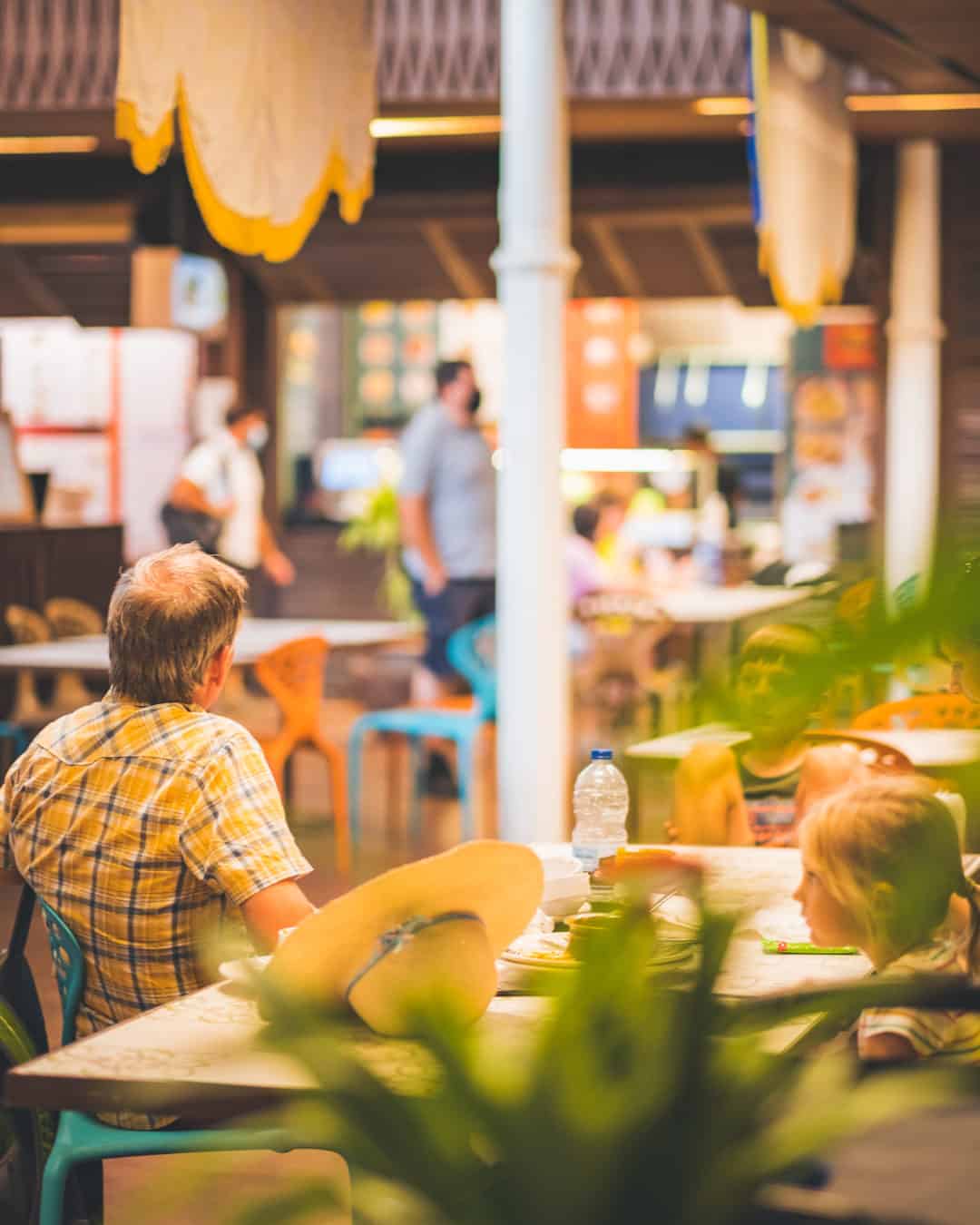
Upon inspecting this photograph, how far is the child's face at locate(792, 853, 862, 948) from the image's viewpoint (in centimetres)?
215

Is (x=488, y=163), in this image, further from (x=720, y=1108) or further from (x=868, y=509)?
(x=720, y=1108)

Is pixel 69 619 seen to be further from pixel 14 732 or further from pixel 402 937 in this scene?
pixel 402 937

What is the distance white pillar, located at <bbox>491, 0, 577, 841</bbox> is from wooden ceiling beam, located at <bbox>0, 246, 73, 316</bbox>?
5977mm

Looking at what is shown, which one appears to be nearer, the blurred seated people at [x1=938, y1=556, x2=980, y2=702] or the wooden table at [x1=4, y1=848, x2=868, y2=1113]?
the blurred seated people at [x1=938, y1=556, x2=980, y2=702]

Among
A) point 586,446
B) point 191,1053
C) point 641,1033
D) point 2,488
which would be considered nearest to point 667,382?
point 586,446

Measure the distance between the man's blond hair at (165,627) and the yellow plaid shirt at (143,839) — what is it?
0.04 metres

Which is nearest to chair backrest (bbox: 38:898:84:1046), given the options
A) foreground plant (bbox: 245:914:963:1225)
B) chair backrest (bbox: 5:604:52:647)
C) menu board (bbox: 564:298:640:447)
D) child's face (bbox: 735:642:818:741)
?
foreground plant (bbox: 245:914:963:1225)

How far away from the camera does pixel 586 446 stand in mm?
16266

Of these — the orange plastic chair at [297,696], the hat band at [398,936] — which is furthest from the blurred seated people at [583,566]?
the hat band at [398,936]

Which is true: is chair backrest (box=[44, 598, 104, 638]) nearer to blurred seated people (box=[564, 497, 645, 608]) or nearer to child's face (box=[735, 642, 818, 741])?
blurred seated people (box=[564, 497, 645, 608])

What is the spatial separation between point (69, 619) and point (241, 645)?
1.06 metres

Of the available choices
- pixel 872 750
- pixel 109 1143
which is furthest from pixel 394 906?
pixel 872 750

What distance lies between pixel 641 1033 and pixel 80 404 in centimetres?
1265

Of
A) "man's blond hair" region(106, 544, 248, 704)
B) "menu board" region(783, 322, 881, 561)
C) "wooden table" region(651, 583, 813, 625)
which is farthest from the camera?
"menu board" region(783, 322, 881, 561)
